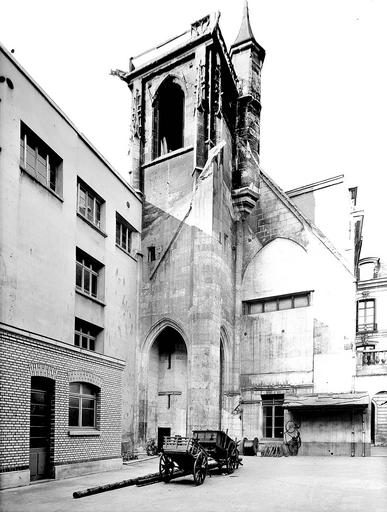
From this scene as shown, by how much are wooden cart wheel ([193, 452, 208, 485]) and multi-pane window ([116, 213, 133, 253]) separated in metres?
14.7

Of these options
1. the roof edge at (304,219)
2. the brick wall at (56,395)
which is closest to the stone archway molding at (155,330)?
the roof edge at (304,219)

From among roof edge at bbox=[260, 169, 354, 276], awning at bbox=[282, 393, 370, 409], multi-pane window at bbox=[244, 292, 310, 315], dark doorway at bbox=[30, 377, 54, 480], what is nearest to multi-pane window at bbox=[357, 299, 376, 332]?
multi-pane window at bbox=[244, 292, 310, 315]

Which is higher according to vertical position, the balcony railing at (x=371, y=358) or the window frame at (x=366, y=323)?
the window frame at (x=366, y=323)

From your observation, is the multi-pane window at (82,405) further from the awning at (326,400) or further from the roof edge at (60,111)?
the awning at (326,400)

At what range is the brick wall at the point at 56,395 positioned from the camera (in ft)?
48.2

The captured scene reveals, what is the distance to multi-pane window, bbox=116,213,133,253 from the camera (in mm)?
29469

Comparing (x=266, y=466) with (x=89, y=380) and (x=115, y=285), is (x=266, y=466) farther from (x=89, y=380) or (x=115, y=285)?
(x=115, y=285)

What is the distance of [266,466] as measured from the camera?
22344mm

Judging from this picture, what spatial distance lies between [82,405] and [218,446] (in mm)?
4385

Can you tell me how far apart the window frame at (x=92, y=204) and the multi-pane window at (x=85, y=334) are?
406cm

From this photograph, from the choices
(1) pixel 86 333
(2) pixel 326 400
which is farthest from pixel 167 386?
(2) pixel 326 400

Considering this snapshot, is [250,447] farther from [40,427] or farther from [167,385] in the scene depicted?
[40,427]

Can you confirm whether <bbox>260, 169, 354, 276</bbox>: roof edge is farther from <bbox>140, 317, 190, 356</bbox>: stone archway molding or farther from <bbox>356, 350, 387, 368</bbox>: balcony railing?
<bbox>356, 350, 387, 368</bbox>: balcony railing

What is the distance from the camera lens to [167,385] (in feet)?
102
